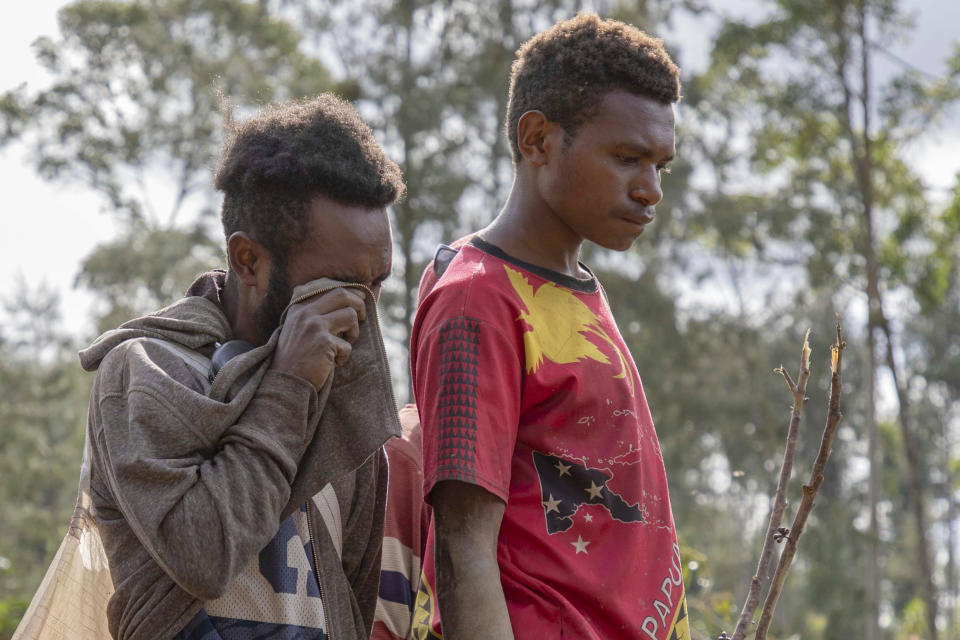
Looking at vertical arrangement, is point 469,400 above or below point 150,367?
above

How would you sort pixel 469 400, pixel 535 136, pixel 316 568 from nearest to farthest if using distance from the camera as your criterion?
pixel 469 400 → pixel 316 568 → pixel 535 136

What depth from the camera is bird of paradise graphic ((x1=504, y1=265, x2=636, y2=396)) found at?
216cm

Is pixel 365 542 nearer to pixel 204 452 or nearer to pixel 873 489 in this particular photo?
pixel 204 452

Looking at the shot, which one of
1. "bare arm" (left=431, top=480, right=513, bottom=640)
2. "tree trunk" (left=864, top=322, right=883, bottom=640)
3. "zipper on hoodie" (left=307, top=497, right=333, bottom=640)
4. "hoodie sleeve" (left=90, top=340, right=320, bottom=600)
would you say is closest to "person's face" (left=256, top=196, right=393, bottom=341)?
"hoodie sleeve" (left=90, top=340, right=320, bottom=600)

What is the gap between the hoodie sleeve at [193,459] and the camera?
178 centimetres

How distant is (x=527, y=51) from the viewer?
2502 millimetres

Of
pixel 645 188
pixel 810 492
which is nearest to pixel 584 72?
pixel 645 188

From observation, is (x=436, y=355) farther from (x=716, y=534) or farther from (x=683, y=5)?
(x=716, y=534)

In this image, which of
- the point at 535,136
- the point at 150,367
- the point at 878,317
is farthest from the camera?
the point at 878,317

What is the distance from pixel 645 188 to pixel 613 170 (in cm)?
8

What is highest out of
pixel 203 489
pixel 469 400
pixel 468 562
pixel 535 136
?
pixel 535 136

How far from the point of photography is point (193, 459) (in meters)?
1.85

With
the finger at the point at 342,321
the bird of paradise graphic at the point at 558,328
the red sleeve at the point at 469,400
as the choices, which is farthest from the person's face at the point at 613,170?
the finger at the point at 342,321

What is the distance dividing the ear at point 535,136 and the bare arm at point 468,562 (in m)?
0.75
